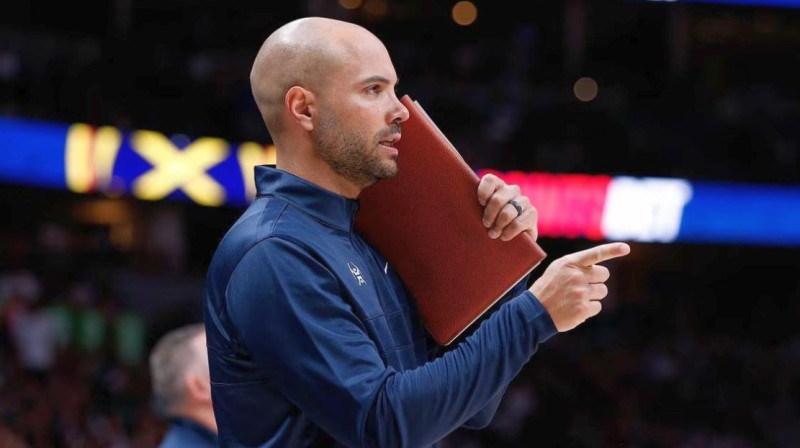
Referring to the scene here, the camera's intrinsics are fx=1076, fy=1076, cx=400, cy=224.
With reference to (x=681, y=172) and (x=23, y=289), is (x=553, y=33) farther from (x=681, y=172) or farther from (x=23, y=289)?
→ (x=23, y=289)

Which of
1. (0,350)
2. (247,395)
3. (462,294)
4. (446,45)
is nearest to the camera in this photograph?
(247,395)

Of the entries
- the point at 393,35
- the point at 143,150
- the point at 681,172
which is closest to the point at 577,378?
the point at 681,172

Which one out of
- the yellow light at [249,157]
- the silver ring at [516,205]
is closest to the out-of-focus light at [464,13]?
the yellow light at [249,157]

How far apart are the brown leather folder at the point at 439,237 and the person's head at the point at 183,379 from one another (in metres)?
1.31

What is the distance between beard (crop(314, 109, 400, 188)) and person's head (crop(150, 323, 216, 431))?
1407mm

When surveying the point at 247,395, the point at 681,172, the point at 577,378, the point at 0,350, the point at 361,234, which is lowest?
the point at 577,378

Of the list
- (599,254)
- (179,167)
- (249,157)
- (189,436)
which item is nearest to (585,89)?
(249,157)

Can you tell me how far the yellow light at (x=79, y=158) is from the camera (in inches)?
360

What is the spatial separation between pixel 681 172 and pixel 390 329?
923 centimetres

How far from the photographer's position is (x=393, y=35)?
13.0m

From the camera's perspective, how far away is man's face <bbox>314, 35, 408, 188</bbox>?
181 centimetres

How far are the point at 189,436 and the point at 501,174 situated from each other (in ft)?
23.5

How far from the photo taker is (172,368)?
124 inches

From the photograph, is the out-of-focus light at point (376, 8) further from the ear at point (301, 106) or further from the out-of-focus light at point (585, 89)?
the ear at point (301, 106)
